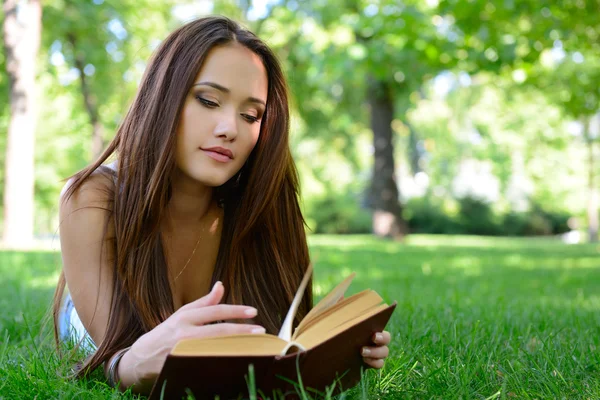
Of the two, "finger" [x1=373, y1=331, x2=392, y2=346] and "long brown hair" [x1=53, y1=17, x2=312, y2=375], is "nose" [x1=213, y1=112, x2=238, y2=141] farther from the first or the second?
"finger" [x1=373, y1=331, x2=392, y2=346]

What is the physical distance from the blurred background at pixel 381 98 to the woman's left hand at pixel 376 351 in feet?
3.73

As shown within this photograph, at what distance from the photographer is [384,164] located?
612 inches

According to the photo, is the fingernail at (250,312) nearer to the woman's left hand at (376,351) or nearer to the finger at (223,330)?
the finger at (223,330)

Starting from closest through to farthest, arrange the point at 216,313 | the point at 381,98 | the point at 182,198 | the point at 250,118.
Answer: the point at 216,313 → the point at 250,118 → the point at 182,198 → the point at 381,98

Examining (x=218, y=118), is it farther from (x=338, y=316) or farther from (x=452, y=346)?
(x=452, y=346)

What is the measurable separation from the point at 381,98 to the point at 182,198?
1360 centimetres

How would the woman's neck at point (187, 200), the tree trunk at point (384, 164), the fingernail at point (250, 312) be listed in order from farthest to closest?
the tree trunk at point (384, 164) → the woman's neck at point (187, 200) → the fingernail at point (250, 312)

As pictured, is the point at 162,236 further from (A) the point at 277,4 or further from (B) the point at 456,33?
(A) the point at 277,4

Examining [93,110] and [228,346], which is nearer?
[228,346]

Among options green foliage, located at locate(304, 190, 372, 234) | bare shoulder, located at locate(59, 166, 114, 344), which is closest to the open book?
bare shoulder, located at locate(59, 166, 114, 344)

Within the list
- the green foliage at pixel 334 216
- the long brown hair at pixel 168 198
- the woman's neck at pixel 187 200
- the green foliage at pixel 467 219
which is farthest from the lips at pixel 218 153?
the green foliage at pixel 467 219

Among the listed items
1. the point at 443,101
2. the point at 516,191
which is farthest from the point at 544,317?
the point at 516,191

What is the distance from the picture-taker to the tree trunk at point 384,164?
1548cm

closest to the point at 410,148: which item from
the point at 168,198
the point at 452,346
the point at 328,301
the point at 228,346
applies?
the point at 452,346
